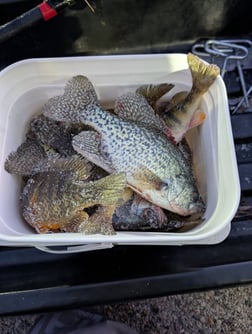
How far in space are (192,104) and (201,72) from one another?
7cm

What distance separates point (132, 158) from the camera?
107 centimetres

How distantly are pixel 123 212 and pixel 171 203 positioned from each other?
10 cm

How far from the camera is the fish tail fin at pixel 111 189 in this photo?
1.00 m

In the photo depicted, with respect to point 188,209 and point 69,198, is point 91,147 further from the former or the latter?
point 188,209

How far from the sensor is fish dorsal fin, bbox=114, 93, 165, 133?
1124 mm

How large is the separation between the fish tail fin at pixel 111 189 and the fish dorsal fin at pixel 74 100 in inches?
7.2

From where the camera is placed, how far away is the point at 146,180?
41.9 inches

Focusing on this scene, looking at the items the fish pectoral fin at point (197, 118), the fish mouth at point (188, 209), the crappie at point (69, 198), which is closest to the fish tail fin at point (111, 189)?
the crappie at point (69, 198)

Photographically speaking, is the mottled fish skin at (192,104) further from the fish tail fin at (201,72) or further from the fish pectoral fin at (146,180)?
the fish pectoral fin at (146,180)

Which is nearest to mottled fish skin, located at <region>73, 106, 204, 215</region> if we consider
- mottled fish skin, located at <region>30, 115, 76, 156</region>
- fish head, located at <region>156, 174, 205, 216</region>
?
fish head, located at <region>156, 174, 205, 216</region>

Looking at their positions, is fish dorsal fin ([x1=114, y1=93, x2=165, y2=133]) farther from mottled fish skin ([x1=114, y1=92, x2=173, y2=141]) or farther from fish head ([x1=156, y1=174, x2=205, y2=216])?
fish head ([x1=156, y1=174, x2=205, y2=216])

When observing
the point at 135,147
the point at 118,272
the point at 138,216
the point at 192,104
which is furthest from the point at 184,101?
the point at 118,272

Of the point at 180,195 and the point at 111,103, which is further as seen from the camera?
the point at 111,103

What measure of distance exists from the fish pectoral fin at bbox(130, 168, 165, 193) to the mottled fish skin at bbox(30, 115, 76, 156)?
0.17m
